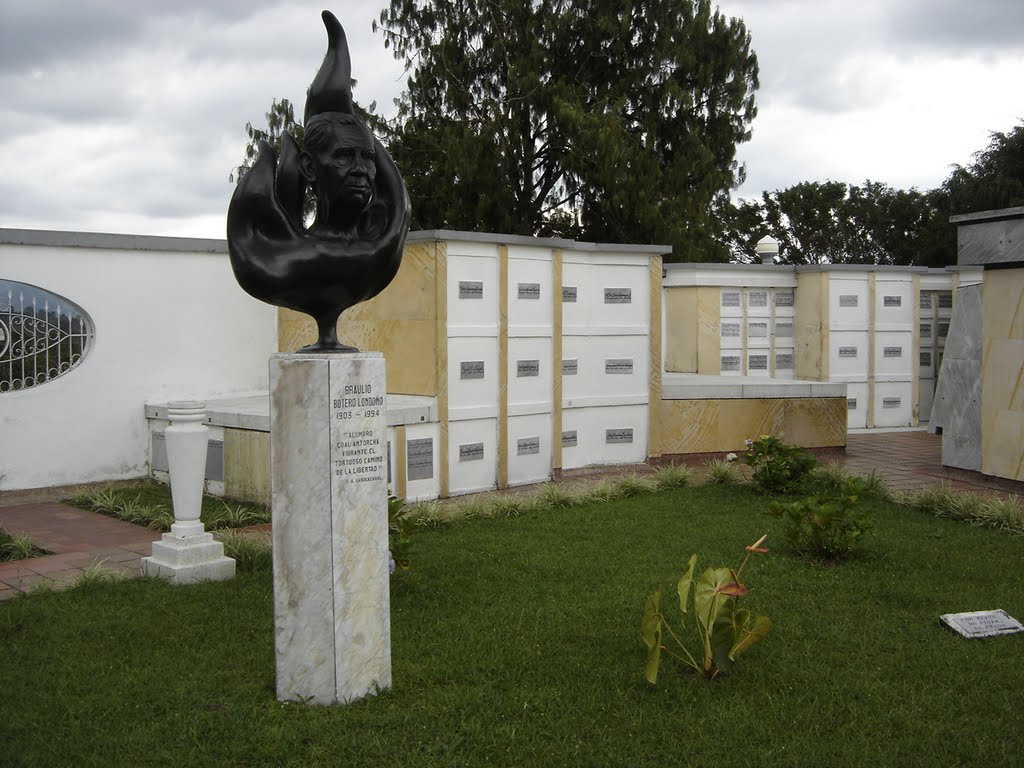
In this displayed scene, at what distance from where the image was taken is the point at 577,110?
2131 cm

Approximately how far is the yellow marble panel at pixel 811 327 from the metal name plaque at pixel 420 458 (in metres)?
8.61

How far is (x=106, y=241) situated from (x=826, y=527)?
7411 millimetres

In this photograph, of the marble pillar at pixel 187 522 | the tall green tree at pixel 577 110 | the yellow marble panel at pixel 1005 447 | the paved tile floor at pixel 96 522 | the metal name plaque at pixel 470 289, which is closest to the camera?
the marble pillar at pixel 187 522

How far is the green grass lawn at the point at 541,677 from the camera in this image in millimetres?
3820

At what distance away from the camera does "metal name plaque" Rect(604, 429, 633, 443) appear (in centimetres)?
1108

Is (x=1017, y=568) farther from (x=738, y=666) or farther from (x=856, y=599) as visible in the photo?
(x=738, y=666)

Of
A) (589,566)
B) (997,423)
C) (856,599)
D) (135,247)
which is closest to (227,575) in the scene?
(589,566)

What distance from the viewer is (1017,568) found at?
A: 6.71 m

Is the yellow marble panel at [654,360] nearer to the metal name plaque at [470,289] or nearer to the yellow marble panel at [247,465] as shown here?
the metal name plaque at [470,289]

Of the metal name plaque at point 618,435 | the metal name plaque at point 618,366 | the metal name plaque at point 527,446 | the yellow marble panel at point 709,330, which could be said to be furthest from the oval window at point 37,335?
the yellow marble panel at point 709,330

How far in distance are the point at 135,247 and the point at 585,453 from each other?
530 centimetres

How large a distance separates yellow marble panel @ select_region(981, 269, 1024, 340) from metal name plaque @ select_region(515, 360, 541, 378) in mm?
4698

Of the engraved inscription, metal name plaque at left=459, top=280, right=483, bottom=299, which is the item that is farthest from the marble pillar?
metal name plaque at left=459, top=280, right=483, bottom=299

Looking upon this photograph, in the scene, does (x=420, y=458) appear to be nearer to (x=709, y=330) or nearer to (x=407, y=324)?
(x=407, y=324)
